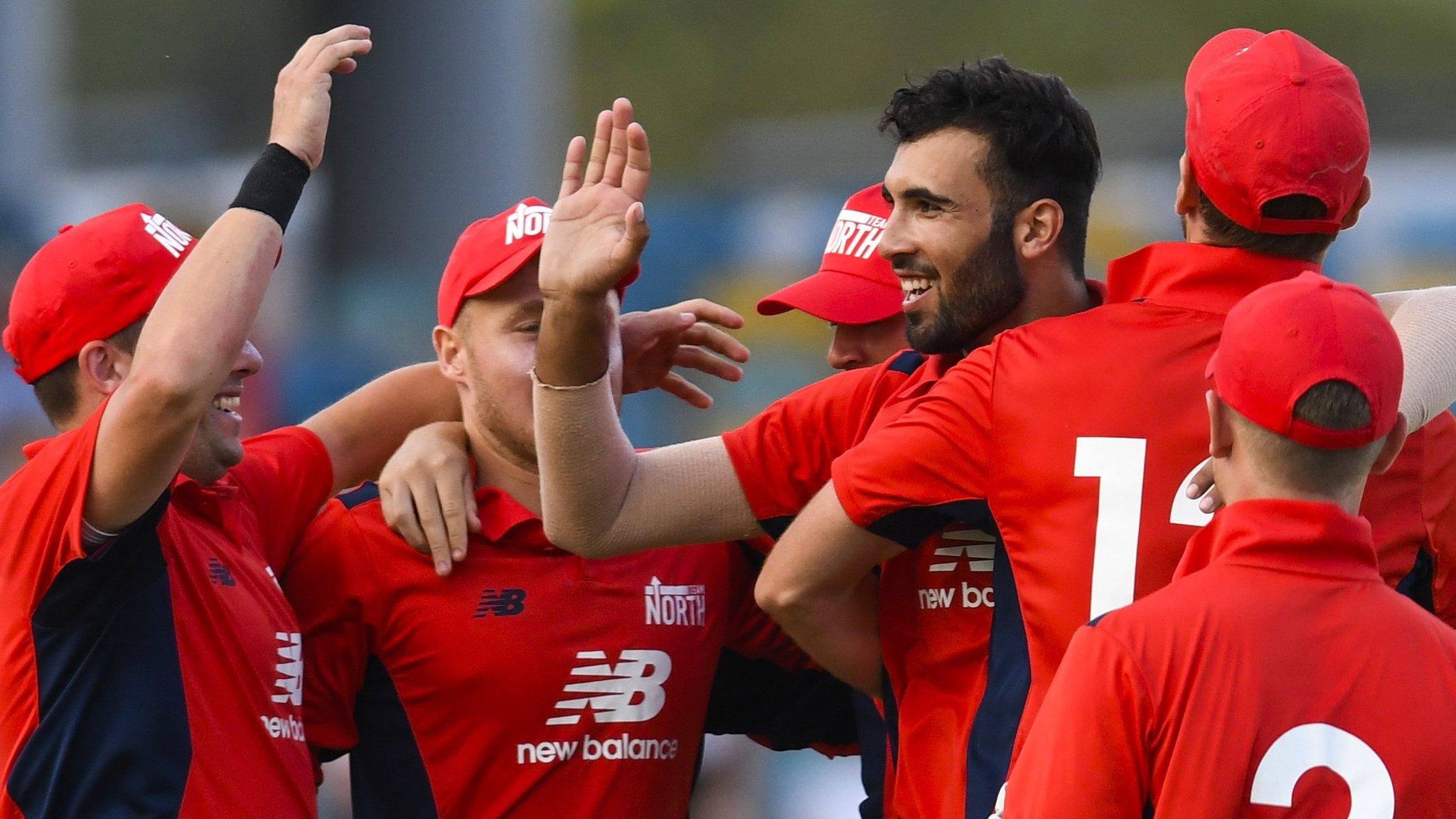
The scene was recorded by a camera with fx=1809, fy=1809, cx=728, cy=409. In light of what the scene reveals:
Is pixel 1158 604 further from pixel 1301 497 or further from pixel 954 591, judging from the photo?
pixel 954 591

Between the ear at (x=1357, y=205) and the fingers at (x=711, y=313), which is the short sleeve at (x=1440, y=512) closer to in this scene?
the ear at (x=1357, y=205)

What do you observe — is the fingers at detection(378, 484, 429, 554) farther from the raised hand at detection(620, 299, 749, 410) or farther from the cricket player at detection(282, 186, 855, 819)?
the raised hand at detection(620, 299, 749, 410)

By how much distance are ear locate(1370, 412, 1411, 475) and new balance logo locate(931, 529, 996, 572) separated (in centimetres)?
68

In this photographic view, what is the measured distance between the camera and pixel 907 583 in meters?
3.35

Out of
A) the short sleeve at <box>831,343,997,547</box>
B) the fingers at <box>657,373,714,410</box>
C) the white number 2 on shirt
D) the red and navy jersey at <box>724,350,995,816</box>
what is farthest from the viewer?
the fingers at <box>657,373,714,410</box>

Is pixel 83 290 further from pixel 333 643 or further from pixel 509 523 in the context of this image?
pixel 509 523

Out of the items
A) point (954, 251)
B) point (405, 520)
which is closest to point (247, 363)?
point (405, 520)

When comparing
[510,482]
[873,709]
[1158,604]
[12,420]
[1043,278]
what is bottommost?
[12,420]

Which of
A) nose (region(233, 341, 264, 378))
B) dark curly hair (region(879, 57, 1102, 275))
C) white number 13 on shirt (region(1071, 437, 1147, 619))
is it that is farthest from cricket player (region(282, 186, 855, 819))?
white number 13 on shirt (region(1071, 437, 1147, 619))

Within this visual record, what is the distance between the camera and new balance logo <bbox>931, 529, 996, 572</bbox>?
10.4 feet

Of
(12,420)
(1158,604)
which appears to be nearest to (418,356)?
(12,420)

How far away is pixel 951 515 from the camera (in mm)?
3049

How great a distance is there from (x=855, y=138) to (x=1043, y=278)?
40.2ft

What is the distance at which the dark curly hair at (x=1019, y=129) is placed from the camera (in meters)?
3.37
